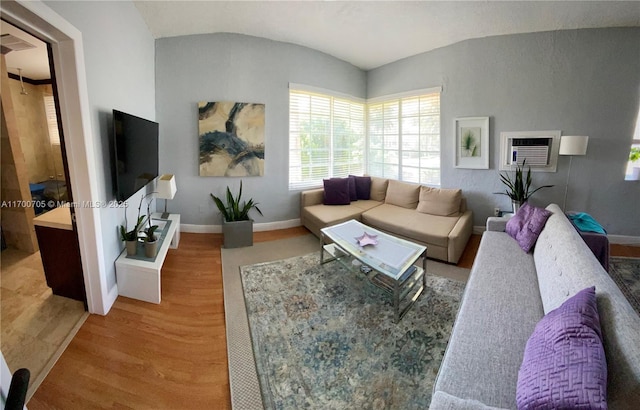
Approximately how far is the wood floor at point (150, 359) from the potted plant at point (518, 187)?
381 centimetres

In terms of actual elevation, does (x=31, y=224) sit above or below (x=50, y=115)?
below

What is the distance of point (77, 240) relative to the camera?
2072mm

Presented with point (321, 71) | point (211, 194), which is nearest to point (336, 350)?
point (211, 194)

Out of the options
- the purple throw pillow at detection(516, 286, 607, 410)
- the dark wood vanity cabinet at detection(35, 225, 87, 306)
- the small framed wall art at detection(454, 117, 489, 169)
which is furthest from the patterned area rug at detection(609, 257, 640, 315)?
the dark wood vanity cabinet at detection(35, 225, 87, 306)

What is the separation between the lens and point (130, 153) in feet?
8.05

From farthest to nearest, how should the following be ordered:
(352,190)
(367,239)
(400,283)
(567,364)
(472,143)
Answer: (352,190) → (472,143) → (367,239) → (400,283) → (567,364)

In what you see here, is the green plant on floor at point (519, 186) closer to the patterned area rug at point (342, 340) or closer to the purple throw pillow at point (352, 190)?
the patterned area rug at point (342, 340)

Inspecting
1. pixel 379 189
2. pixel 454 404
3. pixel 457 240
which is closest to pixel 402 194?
pixel 379 189

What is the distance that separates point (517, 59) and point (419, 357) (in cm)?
388

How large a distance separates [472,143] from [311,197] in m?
2.51

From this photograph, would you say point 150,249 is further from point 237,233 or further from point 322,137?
point 322,137

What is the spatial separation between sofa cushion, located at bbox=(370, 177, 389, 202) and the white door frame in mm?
3717

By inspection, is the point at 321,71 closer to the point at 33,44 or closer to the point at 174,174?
the point at 174,174

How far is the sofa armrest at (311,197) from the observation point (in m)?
4.26
